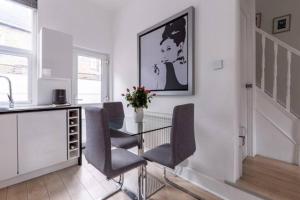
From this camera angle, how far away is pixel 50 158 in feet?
7.30

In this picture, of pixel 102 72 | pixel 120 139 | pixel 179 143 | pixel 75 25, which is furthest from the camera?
pixel 102 72

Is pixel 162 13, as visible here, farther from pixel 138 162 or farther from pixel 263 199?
pixel 263 199

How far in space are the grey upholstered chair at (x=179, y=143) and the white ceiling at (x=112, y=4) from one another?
2658 millimetres

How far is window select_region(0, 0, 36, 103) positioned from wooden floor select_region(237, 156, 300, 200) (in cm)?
315


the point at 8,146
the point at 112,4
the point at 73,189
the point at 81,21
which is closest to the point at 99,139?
the point at 73,189

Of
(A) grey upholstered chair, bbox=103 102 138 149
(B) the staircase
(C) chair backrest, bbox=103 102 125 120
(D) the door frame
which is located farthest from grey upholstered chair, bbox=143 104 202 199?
(B) the staircase

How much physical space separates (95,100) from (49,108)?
1.30 meters

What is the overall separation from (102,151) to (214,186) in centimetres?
131

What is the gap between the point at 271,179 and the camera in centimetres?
173

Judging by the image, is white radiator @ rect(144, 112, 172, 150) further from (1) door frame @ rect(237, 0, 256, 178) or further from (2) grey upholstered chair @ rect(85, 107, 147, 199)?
(1) door frame @ rect(237, 0, 256, 178)

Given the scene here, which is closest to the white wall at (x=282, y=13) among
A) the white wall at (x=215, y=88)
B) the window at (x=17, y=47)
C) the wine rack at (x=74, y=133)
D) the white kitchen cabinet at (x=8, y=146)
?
the white wall at (x=215, y=88)

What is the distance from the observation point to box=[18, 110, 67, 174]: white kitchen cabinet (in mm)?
1999

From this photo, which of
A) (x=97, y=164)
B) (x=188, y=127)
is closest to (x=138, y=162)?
(x=97, y=164)

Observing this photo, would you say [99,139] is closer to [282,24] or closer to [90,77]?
[90,77]
